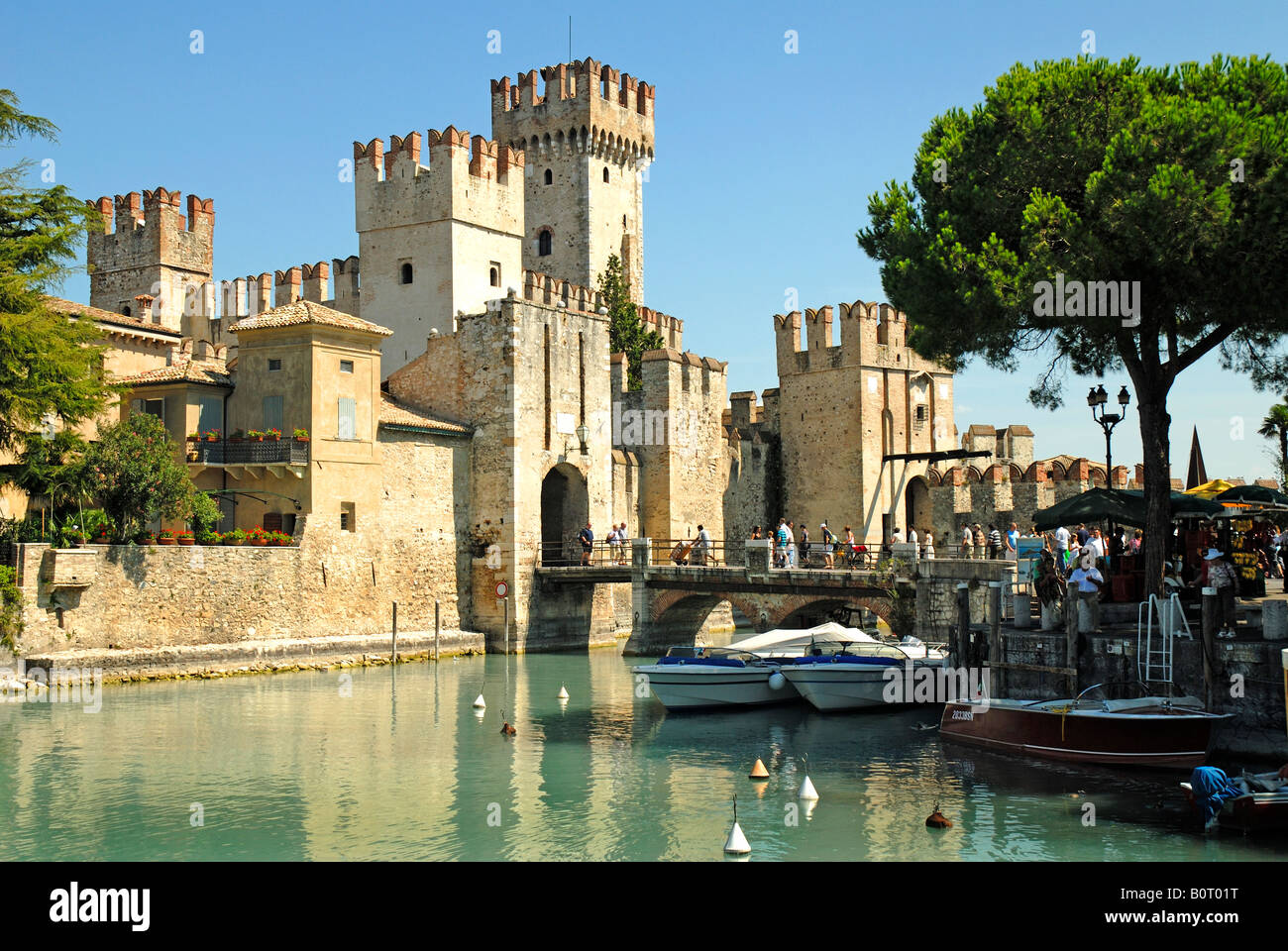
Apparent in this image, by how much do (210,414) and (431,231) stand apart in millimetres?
11380

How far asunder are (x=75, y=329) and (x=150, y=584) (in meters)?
5.68

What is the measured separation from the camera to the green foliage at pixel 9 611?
25.2 metres

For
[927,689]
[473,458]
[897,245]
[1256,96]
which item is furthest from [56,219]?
[1256,96]

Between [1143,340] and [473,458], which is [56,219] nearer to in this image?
[473,458]

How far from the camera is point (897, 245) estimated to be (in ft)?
73.2

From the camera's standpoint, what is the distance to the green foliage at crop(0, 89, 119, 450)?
25.8m

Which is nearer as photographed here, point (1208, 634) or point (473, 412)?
point (1208, 634)

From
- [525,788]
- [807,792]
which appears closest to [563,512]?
[525,788]

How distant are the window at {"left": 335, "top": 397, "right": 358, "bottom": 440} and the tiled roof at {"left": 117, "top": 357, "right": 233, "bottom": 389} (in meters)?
2.90

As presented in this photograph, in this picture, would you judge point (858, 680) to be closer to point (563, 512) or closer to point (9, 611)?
point (9, 611)

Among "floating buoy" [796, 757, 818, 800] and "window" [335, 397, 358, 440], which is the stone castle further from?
"floating buoy" [796, 757, 818, 800]

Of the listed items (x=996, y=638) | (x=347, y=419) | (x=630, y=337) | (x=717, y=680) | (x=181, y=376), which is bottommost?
(x=717, y=680)

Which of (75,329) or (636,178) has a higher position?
(636,178)

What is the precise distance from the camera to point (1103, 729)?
1752 centimetres
